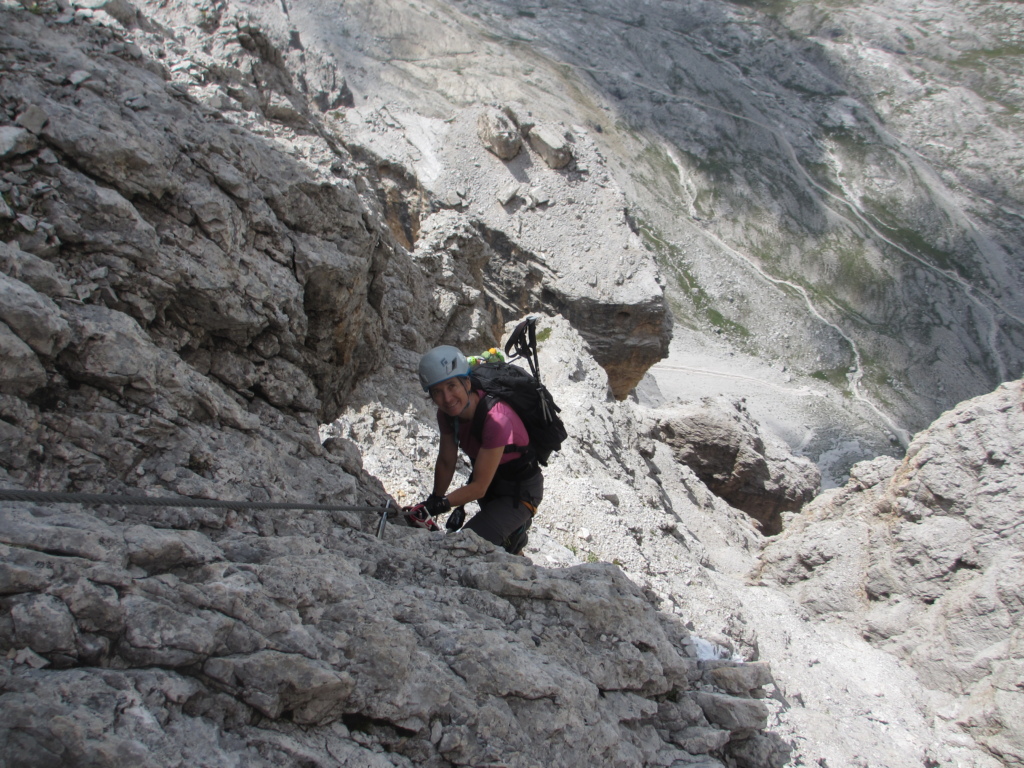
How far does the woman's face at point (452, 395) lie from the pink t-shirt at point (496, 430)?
0.68 feet

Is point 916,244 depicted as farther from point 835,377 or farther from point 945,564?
point 945,564

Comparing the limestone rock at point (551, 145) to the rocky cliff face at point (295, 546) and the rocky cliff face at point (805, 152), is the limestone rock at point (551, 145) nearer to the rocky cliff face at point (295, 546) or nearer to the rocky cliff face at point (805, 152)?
the rocky cliff face at point (295, 546)

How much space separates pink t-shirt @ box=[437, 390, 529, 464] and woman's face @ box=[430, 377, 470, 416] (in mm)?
208

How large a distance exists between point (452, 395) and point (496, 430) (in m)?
0.45

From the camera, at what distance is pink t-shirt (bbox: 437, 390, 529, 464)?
5227mm

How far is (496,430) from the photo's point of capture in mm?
5227

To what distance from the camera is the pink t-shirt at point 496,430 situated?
5.23 m

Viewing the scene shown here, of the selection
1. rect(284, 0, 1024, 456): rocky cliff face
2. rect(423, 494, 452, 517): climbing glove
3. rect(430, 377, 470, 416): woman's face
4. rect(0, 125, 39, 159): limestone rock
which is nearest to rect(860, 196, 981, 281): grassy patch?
rect(284, 0, 1024, 456): rocky cliff face

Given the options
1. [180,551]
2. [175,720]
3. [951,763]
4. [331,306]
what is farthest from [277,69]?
[951,763]

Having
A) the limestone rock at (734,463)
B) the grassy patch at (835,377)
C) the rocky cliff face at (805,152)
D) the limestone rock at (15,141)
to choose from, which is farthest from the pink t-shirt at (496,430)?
the grassy patch at (835,377)

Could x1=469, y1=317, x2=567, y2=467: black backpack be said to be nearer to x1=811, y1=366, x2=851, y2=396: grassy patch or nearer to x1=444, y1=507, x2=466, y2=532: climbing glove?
x1=444, y1=507, x2=466, y2=532: climbing glove

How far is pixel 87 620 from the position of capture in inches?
105

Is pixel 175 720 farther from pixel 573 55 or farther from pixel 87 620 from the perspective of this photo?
pixel 573 55

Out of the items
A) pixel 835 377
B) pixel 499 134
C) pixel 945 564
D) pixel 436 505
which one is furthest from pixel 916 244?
pixel 436 505
